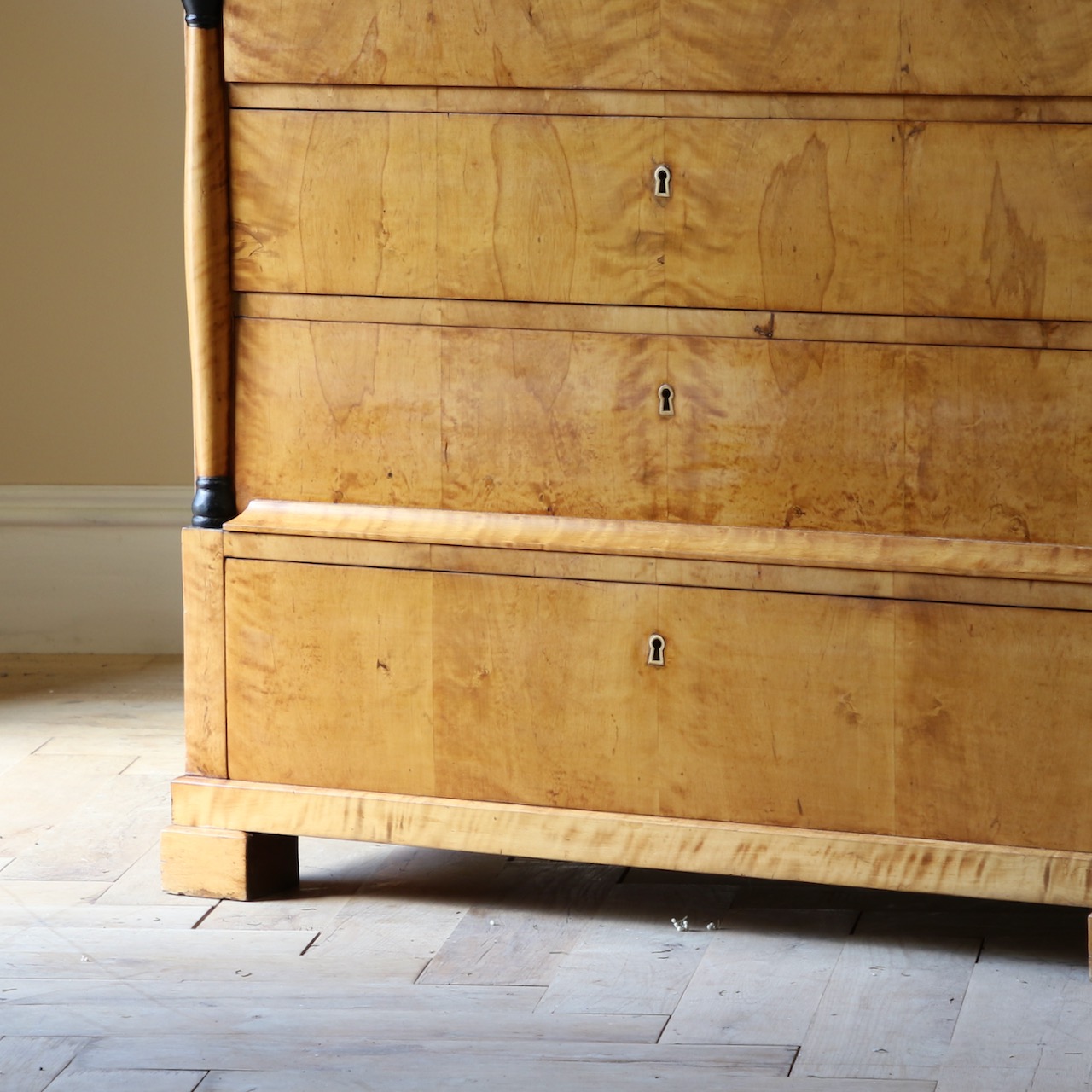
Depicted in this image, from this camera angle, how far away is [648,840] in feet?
5.69

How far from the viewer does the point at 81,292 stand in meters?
2.92

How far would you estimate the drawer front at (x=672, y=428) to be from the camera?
64.0 inches

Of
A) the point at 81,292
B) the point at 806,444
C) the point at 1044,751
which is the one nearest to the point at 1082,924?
the point at 1044,751

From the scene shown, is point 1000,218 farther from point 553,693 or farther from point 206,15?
point 206,15

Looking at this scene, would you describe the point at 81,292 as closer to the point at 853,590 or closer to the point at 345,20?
the point at 345,20

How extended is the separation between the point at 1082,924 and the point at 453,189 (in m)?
1.02

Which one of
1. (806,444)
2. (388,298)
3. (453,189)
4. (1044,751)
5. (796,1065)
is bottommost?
(796,1065)

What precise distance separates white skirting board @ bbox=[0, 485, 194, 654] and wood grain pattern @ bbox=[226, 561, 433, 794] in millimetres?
1128

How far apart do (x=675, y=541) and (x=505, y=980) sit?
1.52 feet

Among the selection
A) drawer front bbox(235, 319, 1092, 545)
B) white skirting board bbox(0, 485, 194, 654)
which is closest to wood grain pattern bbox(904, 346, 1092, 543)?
drawer front bbox(235, 319, 1092, 545)

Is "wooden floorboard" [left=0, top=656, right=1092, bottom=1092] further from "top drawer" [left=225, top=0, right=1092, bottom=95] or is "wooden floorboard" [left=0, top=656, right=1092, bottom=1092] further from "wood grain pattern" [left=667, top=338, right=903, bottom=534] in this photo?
"top drawer" [left=225, top=0, right=1092, bottom=95]

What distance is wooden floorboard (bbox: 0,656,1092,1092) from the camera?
1465mm

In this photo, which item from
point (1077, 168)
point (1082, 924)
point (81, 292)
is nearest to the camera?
point (1077, 168)

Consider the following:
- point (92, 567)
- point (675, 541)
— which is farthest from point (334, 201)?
point (92, 567)
